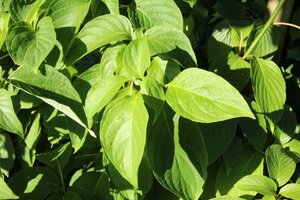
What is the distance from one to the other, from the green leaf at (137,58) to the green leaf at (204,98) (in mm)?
64

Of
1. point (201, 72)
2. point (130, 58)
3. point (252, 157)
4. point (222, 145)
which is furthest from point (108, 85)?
point (252, 157)

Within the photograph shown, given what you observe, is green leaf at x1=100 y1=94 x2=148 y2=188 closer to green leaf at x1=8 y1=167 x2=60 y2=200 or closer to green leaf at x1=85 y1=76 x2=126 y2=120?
green leaf at x1=85 y1=76 x2=126 y2=120

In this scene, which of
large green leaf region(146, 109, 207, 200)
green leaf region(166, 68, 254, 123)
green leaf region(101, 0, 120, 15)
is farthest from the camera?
green leaf region(101, 0, 120, 15)

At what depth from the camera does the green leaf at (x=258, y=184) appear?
3.67ft

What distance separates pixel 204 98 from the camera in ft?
2.62

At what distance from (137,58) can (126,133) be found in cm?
16

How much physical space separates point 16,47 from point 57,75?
0.10 metres

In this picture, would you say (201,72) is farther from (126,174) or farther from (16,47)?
(16,47)

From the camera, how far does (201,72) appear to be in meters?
0.83

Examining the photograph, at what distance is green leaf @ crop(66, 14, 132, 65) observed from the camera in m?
0.96

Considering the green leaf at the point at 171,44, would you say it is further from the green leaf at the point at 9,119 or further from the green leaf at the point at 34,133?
the green leaf at the point at 34,133

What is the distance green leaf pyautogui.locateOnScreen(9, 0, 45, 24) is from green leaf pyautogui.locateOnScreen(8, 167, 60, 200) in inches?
17.9

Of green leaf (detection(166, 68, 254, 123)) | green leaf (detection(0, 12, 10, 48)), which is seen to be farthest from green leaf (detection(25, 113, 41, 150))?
green leaf (detection(166, 68, 254, 123))

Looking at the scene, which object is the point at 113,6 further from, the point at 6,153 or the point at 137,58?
the point at 6,153
